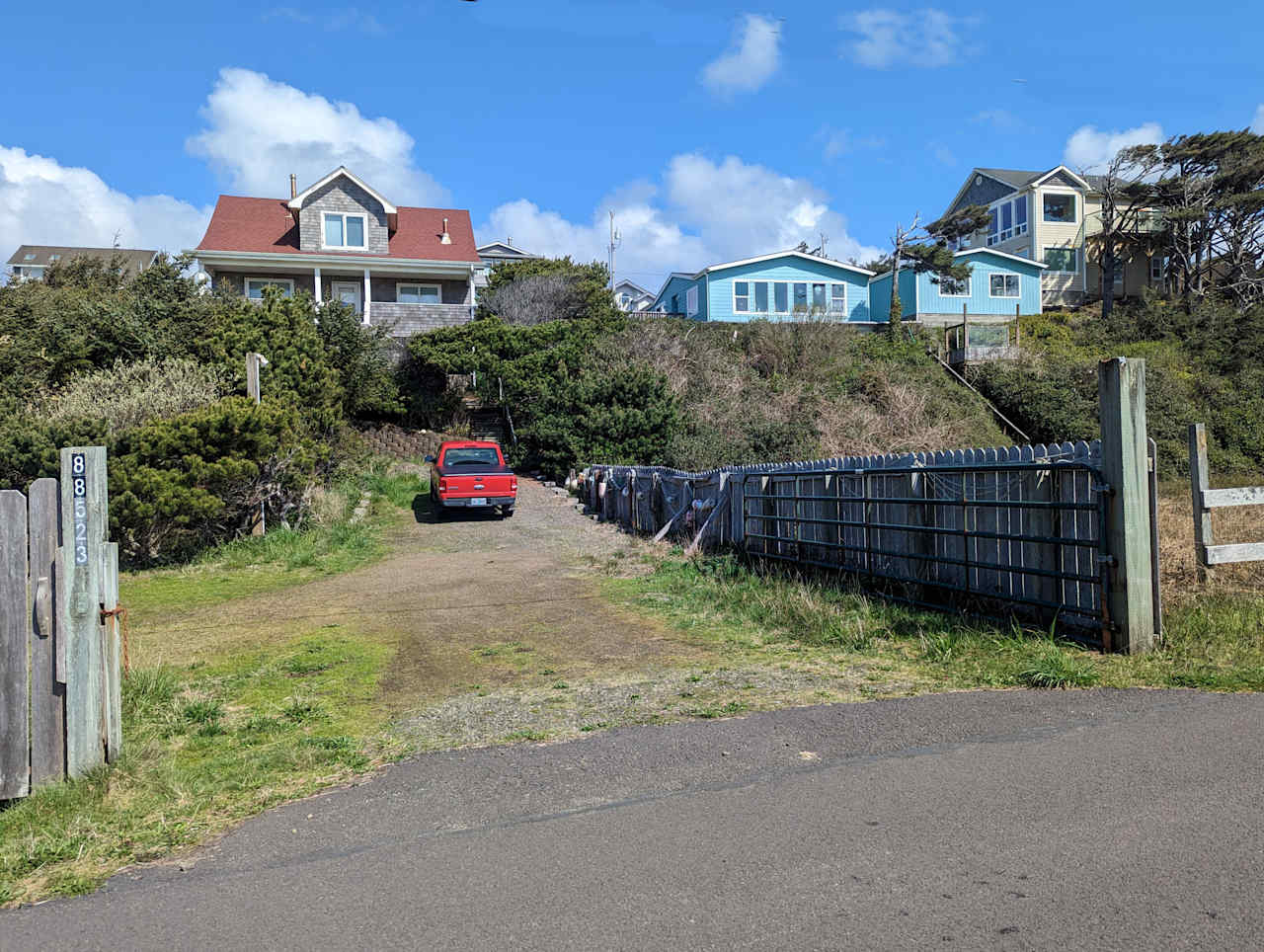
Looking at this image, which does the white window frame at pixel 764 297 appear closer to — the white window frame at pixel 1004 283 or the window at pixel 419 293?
the white window frame at pixel 1004 283

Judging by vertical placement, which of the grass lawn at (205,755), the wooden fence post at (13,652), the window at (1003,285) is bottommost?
the grass lawn at (205,755)

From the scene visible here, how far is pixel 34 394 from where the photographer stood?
67.2 ft

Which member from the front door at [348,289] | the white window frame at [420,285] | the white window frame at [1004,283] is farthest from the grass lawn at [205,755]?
the white window frame at [1004,283]

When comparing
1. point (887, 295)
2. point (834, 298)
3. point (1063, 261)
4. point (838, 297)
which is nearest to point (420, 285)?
point (834, 298)

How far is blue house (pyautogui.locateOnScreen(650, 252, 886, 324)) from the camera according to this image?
148 feet

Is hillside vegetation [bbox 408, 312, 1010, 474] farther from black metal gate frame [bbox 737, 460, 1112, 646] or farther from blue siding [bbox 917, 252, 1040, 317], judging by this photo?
black metal gate frame [bbox 737, 460, 1112, 646]

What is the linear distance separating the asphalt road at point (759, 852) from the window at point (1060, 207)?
2017 inches

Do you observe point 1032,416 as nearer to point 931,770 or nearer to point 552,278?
point 552,278

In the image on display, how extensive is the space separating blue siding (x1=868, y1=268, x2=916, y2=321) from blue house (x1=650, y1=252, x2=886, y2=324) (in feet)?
3.02

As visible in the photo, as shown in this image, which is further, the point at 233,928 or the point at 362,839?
the point at 362,839

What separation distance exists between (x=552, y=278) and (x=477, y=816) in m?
34.0

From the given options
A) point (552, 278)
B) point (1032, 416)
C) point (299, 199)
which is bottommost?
point (1032, 416)

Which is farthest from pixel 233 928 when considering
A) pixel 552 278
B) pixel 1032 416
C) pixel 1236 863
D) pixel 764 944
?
pixel 1032 416

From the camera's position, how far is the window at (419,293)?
1594 inches
